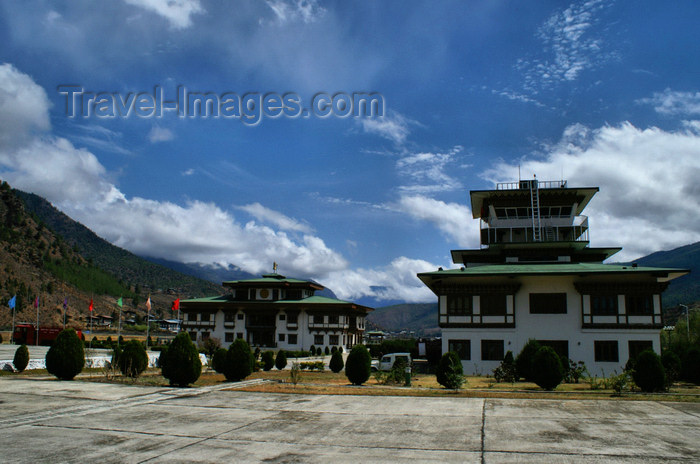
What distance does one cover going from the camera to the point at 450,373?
22688mm

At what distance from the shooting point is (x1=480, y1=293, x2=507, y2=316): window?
37062mm

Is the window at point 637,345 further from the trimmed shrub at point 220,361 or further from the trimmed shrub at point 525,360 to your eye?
the trimmed shrub at point 220,361

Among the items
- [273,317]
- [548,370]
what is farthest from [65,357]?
[273,317]

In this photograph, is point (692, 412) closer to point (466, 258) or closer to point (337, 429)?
point (337, 429)

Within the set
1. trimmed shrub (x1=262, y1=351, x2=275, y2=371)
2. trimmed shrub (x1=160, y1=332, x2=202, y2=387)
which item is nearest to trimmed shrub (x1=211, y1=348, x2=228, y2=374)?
trimmed shrub (x1=160, y1=332, x2=202, y2=387)

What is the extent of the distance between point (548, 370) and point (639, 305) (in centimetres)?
1679

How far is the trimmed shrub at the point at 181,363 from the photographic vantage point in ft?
73.8

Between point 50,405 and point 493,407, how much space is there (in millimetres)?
14671

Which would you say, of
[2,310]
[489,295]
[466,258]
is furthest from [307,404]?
[2,310]

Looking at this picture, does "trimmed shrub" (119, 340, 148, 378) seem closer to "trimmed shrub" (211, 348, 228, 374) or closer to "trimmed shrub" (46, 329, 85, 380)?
"trimmed shrub" (46, 329, 85, 380)

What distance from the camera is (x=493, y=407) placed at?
17609mm

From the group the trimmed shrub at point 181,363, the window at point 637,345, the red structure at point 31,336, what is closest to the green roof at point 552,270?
the window at point 637,345

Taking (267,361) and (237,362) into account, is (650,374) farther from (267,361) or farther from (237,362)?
(267,361)

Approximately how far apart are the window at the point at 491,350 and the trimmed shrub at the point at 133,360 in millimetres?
22747
